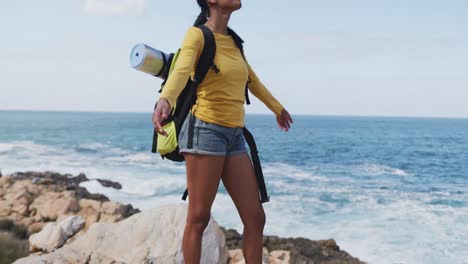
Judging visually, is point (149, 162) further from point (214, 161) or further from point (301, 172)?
point (214, 161)

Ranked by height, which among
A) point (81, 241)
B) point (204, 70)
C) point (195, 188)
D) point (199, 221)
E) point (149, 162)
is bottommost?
point (149, 162)

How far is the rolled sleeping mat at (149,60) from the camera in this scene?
3.47 meters

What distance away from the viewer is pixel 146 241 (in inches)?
220

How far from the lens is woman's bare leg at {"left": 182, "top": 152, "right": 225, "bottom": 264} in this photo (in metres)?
3.51

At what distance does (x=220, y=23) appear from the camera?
3.55m

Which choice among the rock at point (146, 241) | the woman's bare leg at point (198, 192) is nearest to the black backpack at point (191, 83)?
the woman's bare leg at point (198, 192)

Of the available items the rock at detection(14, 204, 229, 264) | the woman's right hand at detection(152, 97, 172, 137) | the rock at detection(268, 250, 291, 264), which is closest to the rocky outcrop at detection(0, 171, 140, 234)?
the rock at detection(268, 250, 291, 264)

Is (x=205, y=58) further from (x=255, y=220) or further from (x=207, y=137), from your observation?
(x=255, y=220)

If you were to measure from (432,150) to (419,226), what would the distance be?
4141 cm

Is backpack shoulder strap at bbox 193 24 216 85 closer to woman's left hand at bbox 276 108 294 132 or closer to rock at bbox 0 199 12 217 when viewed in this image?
woman's left hand at bbox 276 108 294 132

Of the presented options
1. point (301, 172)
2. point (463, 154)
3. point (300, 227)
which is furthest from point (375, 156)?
point (300, 227)

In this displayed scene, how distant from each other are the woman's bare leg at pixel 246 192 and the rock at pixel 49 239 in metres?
4.00

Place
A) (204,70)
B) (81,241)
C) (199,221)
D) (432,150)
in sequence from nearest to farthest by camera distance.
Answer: (204,70), (199,221), (81,241), (432,150)

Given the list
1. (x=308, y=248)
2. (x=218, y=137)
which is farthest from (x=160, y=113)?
(x=308, y=248)
